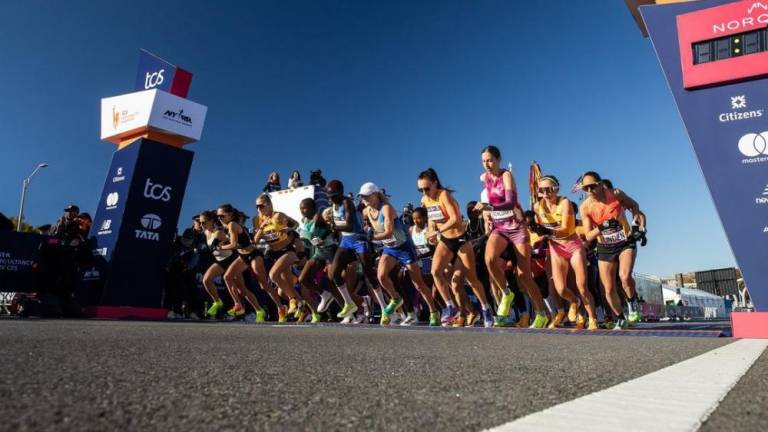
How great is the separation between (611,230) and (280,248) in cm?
536

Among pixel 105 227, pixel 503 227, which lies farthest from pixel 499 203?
pixel 105 227

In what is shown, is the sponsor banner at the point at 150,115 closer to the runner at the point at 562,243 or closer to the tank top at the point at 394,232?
the tank top at the point at 394,232

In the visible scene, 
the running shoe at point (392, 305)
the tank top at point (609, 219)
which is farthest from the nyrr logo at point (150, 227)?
the tank top at point (609, 219)

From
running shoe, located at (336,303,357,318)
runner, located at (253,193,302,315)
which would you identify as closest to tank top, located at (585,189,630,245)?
running shoe, located at (336,303,357,318)

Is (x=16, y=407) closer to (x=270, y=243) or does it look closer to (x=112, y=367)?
(x=112, y=367)

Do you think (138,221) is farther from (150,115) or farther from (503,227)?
(503,227)

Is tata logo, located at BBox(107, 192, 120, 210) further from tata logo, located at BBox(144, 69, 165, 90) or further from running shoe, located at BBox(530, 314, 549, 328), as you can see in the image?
running shoe, located at BBox(530, 314, 549, 328)

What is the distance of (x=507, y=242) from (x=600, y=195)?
134 centimetres

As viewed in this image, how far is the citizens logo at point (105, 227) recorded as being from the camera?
10.2m

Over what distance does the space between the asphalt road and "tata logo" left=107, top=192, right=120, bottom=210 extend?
333 inches

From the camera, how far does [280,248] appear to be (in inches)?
354

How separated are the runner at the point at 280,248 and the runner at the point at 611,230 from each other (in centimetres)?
484

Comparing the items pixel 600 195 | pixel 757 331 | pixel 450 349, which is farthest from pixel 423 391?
pixel 600 195

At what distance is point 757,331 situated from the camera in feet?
15.1
